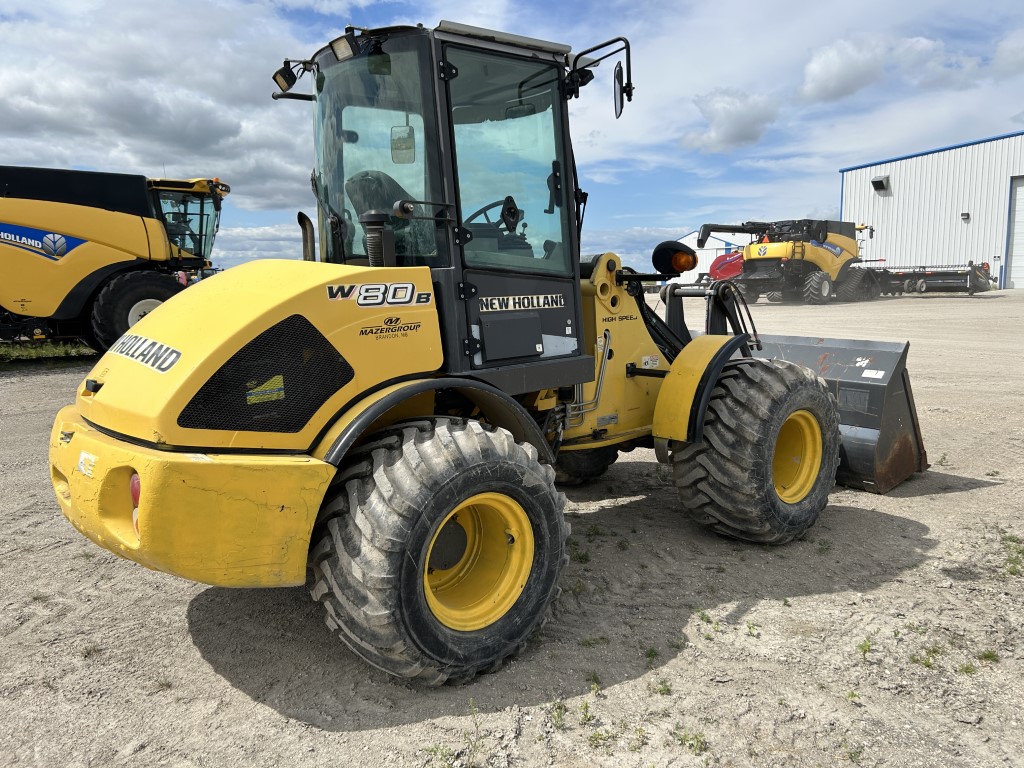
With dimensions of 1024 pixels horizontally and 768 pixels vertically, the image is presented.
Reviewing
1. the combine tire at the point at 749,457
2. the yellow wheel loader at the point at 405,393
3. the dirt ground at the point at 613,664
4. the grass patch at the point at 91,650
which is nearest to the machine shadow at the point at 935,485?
the dirt ground at the point at 613,664

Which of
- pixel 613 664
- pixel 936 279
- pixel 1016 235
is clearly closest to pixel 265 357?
pixel 613 664

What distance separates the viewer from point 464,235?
333 cm

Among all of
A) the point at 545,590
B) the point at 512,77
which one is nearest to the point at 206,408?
the point at 545,590

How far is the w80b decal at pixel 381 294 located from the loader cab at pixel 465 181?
0.12 meters

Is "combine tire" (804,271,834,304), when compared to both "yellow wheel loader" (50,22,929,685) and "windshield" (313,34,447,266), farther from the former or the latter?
"windshield" (313,34,447,266)

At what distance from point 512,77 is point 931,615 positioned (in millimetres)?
3194

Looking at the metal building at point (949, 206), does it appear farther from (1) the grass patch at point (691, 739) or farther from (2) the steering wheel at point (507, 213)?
(1) the grass patch at point (691, 739)

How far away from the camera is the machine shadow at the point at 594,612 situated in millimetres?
2996

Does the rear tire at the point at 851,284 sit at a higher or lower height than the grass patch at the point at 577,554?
higher

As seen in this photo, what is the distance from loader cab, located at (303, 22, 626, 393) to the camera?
A: 3254 millimetres

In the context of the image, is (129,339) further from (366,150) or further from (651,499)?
(651,499)

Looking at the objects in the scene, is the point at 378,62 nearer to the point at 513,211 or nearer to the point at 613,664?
the point at 513,211

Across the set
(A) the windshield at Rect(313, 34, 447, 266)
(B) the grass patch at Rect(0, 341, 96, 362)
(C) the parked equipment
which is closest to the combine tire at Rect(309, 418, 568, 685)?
(A) the windshield at Rect(313, 34, 447, 266)

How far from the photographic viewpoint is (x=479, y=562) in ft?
11.3
